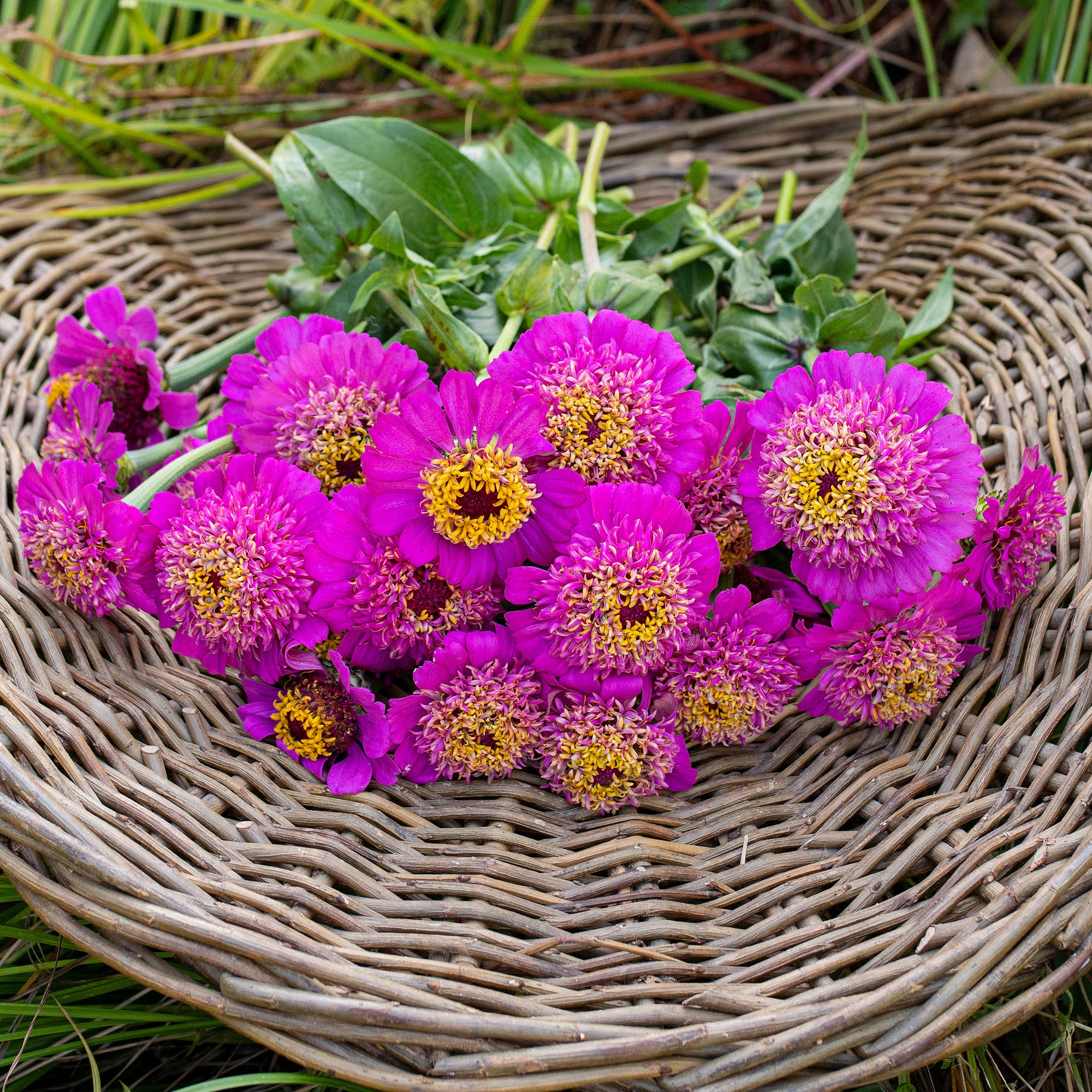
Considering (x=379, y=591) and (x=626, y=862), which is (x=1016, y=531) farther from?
(x=379, y=591)

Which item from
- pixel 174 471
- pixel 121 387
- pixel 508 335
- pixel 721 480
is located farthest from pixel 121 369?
pixel 721 480

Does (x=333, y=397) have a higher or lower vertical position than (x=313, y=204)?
lower

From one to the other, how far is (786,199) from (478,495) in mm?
786

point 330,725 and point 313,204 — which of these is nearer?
point 330,725

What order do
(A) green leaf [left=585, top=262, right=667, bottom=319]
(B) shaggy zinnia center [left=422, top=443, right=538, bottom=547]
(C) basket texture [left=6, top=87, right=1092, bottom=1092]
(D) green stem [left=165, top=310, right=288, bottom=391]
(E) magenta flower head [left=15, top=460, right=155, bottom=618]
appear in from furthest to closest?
(D) green stem [left=165, top=310, right=288, bottom=391] → (A) green leaf [left=585, top=262, right=667, bottom=319] → (E) magenta flower head [left=15, top=460, right=155, bottom=618] → (B) shaggy zinnia center [left=422, top=443, right=538, bottom=547] → (C) basket texture [left=6, top=87, right=1092, bottom=1092]

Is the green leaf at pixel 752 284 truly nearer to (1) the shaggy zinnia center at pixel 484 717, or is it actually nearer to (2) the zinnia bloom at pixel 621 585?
(2) the zinnia bloom at pixel 621 585

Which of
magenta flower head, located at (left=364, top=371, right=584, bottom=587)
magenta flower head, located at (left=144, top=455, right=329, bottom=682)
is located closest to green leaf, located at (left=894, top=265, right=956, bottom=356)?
magenta flower head, located at (left=364, top=371, right=584, bottom=587)

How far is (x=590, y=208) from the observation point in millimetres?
1084

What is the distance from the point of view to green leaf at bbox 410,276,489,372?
89cm

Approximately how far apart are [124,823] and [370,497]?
12.7 inches

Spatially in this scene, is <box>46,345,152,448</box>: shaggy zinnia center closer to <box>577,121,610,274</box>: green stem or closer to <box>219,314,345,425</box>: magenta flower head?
<box>219,314,345,425</box>: magenta flower head

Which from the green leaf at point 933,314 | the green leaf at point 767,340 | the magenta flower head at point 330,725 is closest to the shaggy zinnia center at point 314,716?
the magenta flower head at point 330,725

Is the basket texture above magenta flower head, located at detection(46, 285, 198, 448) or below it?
below

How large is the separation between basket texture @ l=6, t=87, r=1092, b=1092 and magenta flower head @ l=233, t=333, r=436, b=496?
275 mm
